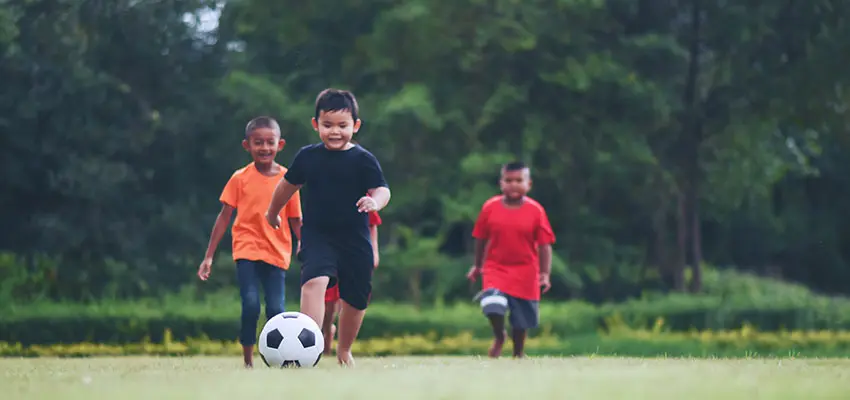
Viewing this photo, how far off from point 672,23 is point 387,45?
17.8ft

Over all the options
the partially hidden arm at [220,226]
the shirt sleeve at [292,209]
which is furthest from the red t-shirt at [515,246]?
the partially hidden arm at [220,226]

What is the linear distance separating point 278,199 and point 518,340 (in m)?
3.63

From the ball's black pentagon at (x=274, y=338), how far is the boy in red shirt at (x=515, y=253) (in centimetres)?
349

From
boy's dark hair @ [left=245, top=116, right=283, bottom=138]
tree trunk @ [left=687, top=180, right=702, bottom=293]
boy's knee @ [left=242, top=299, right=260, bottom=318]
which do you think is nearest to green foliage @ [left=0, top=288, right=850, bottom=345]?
tree trunk @ [left=687, top=180, right=702, bottom=293]

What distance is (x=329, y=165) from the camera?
879 centimetres

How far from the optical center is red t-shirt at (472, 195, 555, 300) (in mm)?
11758

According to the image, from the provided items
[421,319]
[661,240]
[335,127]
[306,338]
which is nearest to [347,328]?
[306,338]

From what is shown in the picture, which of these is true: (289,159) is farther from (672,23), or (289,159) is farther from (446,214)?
(672,23)

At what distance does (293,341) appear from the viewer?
8477mm

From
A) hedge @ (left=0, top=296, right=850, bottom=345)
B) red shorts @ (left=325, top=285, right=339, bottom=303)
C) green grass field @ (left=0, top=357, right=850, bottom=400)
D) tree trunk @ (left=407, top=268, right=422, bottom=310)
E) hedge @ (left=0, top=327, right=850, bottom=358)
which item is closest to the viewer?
green grass field @ (left=0, top=357, right=850, bottom=400)

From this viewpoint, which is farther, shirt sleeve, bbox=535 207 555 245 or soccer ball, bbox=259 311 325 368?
shirt sleeve, bbox=535 207 555 245

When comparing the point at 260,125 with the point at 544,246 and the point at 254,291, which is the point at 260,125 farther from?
the point at 544,246

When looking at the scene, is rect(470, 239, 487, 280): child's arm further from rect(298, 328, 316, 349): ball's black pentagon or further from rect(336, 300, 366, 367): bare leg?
rect(298, 328, 316, 349): ball's black pentagon

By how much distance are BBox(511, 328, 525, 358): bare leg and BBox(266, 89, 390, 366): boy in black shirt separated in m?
3.17
